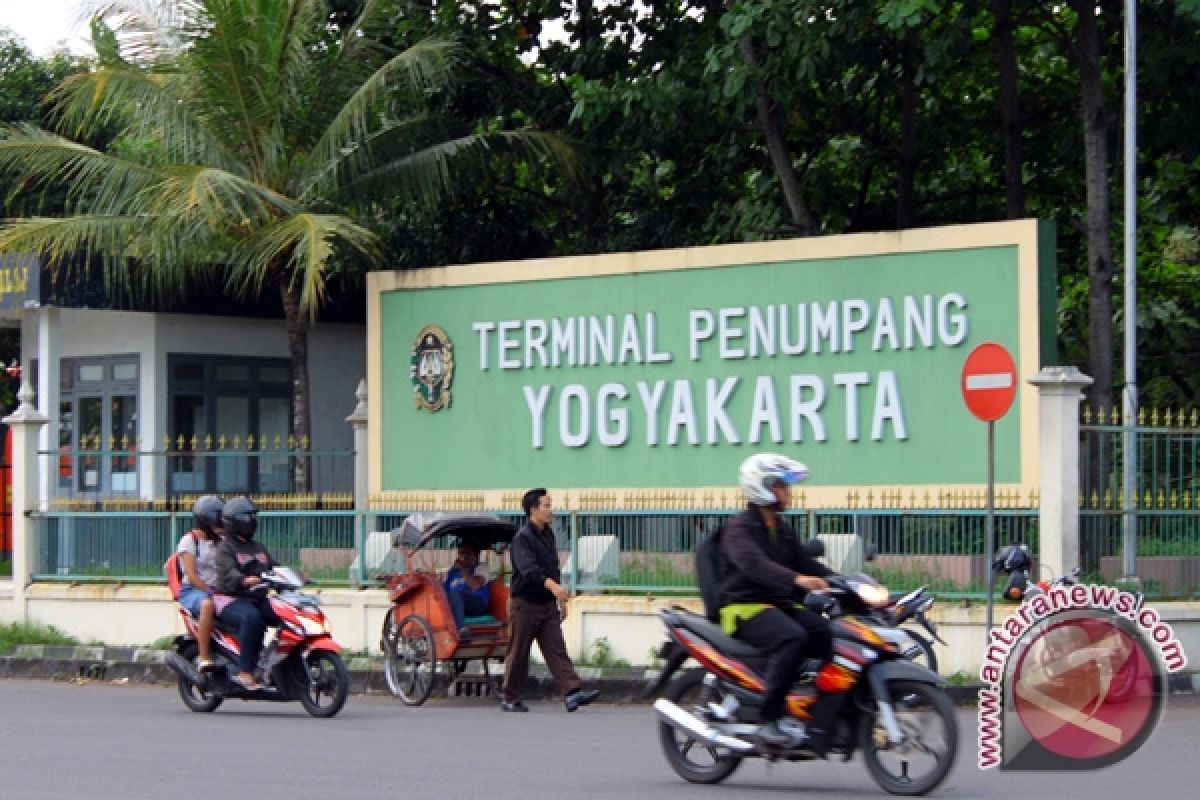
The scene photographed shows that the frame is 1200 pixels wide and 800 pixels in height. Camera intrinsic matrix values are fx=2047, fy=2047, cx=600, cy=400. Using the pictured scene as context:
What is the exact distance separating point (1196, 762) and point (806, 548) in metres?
2.70

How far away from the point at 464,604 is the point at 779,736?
652 cm

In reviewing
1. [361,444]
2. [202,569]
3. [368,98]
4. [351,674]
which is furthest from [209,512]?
[368,98]

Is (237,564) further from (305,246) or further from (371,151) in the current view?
(371,151)

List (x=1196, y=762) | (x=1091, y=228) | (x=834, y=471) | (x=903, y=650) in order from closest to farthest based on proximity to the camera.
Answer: (x=903, y=650) < (x=1196, y=762) < (x=834, y=471) < (x=1091, y=228)

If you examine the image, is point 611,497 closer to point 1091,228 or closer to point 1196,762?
point 1091,228

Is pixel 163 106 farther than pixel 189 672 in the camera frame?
Yes

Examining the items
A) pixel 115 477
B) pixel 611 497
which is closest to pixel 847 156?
pixel 611 497

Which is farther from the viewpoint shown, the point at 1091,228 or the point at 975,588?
the point at 1091,228

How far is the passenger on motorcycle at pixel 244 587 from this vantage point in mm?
14883

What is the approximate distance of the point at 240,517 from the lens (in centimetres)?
1499

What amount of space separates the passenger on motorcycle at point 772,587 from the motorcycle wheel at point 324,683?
511 cm

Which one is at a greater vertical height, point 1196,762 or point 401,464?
point 401,464

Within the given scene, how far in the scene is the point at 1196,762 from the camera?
37.7 ft

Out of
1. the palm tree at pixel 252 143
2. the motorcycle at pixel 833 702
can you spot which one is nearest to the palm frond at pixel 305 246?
the palm tree at pixel 252 143
